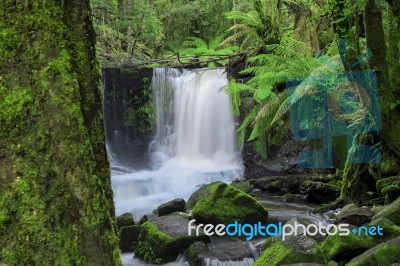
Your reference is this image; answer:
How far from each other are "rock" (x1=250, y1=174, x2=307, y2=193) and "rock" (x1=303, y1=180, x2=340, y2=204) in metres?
0.84

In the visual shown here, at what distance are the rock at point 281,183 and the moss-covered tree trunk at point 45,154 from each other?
8.70m

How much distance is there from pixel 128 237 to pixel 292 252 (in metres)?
3.04

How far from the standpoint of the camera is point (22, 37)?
4.64 feet

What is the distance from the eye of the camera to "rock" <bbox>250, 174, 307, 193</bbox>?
9.95m

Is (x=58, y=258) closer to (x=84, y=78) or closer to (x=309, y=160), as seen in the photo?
(x=84, y=78)

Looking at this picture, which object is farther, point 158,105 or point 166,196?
point 158,105

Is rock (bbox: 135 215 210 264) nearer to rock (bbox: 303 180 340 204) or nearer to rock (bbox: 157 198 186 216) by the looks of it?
rock (bbox: 157 198 186 216)

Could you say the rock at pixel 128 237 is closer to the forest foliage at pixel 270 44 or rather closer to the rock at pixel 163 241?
the rock at pixel 163 241

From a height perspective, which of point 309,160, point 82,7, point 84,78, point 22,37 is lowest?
point 309,160

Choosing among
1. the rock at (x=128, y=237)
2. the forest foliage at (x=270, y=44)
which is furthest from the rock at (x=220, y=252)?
the forest foliage at (x=270, y=44)

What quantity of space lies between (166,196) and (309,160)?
3507mm

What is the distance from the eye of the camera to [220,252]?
5.99 metres

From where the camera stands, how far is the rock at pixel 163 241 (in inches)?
239

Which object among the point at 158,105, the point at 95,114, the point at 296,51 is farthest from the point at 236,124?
the point at 95,114
